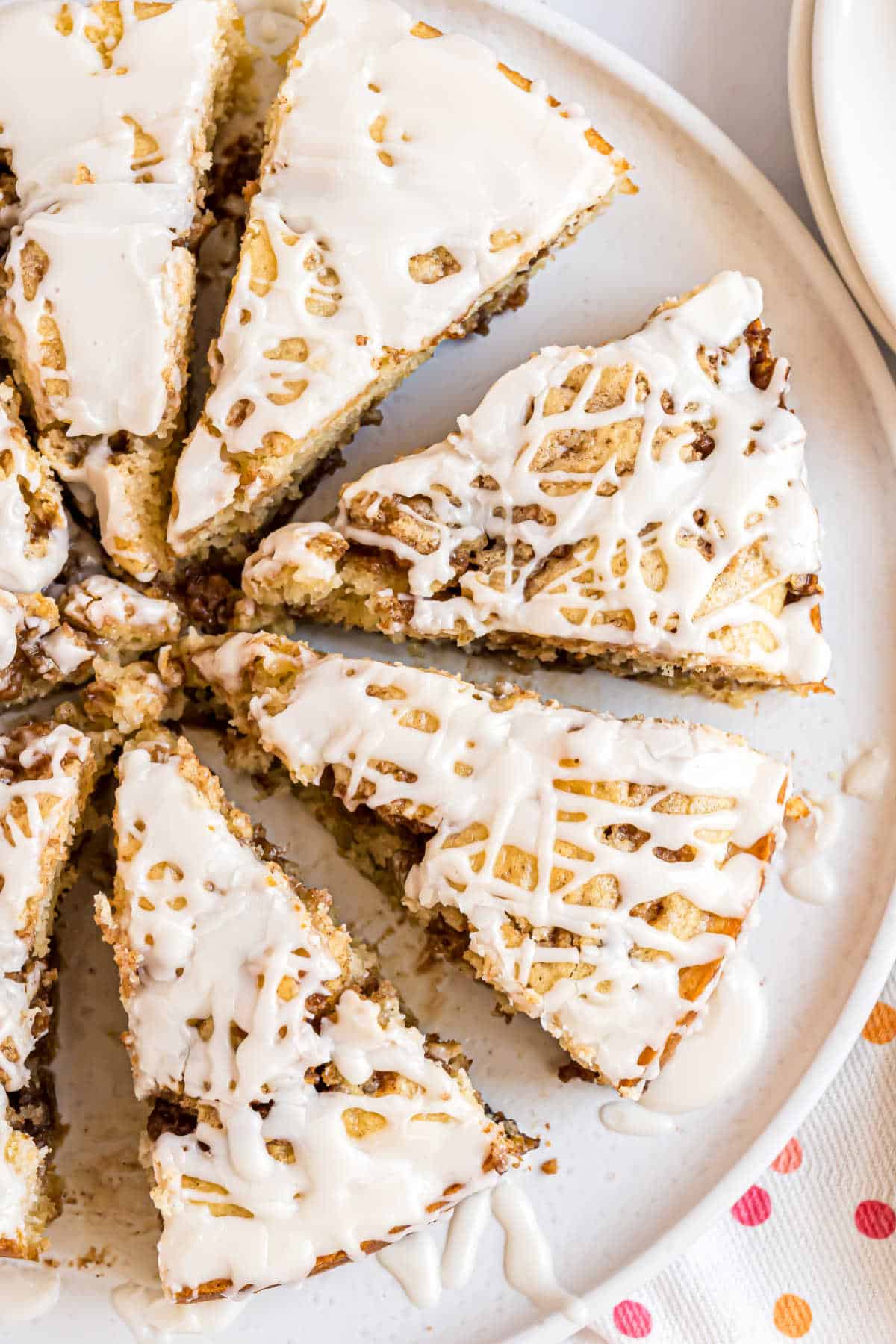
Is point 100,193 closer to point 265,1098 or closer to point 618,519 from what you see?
point 618,519

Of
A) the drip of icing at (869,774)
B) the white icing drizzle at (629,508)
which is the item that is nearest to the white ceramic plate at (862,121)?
the white icing drizzle at (629,508)

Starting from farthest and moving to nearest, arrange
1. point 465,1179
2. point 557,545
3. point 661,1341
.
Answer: point 661,1341 < point 557,545 < point 465,1179

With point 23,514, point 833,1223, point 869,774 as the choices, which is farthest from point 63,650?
point 833,1223

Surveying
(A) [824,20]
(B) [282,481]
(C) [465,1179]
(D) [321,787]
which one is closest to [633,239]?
(A) [824,20]

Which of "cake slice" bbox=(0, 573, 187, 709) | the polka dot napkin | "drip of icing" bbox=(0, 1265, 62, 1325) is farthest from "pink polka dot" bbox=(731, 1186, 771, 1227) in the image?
"cake slice" bbox=(0, 573, 187, 709)

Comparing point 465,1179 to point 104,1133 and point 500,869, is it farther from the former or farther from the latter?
point 104,1133

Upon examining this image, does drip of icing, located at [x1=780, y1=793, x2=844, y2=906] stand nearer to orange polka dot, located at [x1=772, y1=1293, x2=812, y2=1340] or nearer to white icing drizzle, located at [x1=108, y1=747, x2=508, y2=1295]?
white icing drizzle, located at [x1=108, y1=747, x2=508, y2=1295]

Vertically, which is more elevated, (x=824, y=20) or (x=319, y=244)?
(x=824, y=20)
